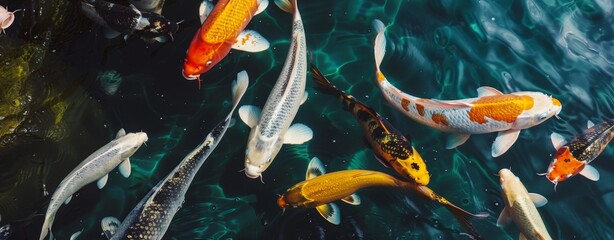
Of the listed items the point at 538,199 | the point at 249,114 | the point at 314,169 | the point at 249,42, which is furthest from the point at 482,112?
the point at 249,42

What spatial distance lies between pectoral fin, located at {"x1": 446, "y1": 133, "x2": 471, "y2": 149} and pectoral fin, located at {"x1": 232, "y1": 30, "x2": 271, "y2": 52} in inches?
69.4

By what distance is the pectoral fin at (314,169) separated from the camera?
189 inches

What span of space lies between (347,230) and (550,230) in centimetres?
178

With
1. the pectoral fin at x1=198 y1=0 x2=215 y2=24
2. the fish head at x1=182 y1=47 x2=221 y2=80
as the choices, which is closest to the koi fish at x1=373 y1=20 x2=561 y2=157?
the fish head at x1=182 y1=47 x2=221 y2=80

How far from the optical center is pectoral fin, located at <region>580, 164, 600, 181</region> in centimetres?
477

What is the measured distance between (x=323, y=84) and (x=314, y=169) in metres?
0.73

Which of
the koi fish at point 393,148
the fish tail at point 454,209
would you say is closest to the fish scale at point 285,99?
the koi fish at point 393,148

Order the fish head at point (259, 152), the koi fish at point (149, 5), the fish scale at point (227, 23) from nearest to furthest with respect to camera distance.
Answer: the fish scale at point (227, 23) → the fish head at point (259, 152) → the koi fish at point (149, 5)

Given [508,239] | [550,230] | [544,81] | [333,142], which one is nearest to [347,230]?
[333,142]

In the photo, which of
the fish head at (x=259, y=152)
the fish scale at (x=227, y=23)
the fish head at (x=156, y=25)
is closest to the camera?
the fish scale at (x=227, y=23)

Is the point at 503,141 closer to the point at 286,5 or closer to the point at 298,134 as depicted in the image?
the point at 298,134

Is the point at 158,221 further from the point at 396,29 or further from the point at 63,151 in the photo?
the point at 396,29

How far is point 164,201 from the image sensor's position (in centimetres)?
440

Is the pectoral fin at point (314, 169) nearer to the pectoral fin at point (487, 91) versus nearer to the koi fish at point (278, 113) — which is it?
the koi fish at point (278, 113)
